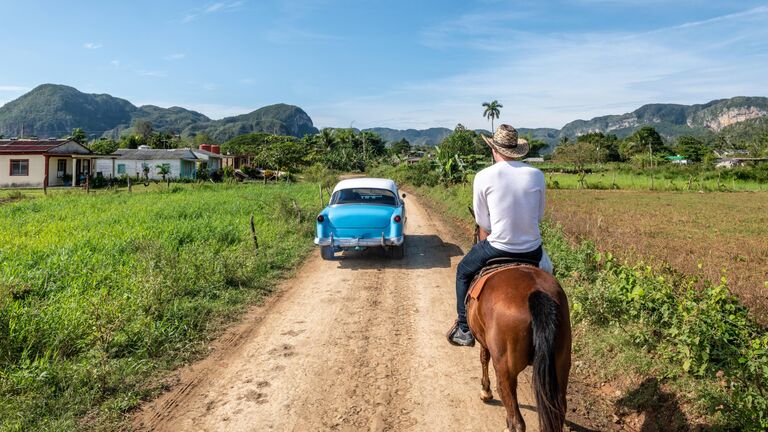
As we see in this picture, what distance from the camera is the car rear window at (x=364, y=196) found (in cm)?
1108

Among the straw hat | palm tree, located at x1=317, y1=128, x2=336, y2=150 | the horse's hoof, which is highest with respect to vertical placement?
palm tree, located at x1=317, y1=128, x2=336, y2=150

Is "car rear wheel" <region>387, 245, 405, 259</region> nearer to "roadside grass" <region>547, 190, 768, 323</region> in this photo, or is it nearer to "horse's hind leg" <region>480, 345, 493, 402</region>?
"roadside grass" <region>547, 190, 768, 323</region>

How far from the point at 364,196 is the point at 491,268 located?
752 centimetres

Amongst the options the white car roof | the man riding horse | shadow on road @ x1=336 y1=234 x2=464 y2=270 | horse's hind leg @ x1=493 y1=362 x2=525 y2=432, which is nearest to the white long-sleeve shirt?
the man riding horse

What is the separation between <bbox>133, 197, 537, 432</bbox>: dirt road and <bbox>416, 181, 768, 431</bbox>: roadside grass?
99 cm

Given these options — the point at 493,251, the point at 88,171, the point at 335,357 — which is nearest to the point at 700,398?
the point at 493,251

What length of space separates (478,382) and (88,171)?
43.8 meters

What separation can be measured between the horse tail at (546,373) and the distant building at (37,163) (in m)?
39.9

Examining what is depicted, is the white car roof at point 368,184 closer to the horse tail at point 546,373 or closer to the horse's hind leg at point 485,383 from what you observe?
the horse's hind leg at point 485,383

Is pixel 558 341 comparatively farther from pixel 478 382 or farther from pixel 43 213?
pixel 43 213

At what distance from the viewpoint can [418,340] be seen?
5.89 metres

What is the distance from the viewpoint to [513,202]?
386 centimetres

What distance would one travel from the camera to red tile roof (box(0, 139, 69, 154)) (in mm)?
34438

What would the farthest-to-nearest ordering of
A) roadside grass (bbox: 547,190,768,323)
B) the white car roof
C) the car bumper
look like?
1. the white car roof
2. the car bumper
3. roadside grass (bbox: 547,190,768,323)
